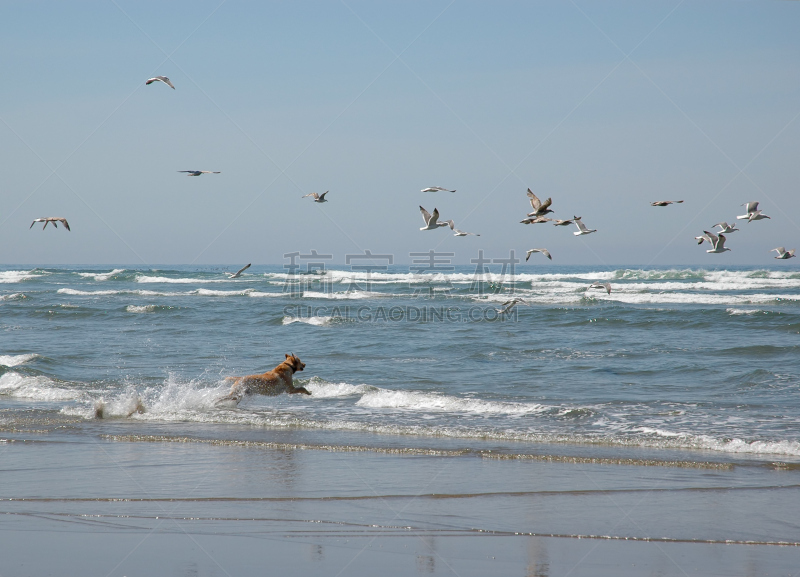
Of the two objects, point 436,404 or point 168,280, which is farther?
A: point 168,280

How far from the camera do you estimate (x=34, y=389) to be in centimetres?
1413

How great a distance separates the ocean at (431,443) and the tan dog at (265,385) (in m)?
0.37

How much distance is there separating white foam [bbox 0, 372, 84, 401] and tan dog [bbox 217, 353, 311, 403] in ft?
11.4

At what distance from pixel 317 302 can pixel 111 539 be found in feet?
101

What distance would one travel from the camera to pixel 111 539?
5777 millimetres

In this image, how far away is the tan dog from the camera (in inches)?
484

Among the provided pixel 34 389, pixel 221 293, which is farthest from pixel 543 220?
pixel 221 293

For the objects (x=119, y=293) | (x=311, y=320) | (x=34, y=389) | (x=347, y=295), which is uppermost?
(x=347, y=295)

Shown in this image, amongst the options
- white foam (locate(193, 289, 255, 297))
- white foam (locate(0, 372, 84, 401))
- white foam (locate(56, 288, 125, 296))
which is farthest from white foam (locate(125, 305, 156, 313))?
white foam (locate(0, 372, 84, 401))

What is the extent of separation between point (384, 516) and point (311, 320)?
2082 centimetres

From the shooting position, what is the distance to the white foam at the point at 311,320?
26.3 meters

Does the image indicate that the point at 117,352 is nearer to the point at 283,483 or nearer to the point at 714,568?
the point at 283,483

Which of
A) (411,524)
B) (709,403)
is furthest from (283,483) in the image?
(709,403)

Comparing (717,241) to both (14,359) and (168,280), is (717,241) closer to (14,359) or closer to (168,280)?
(14,359)
